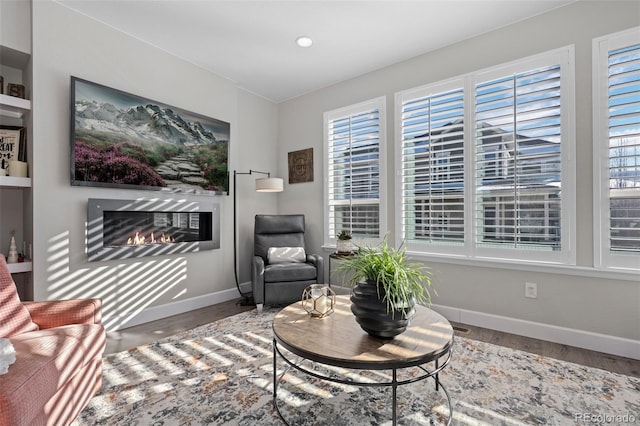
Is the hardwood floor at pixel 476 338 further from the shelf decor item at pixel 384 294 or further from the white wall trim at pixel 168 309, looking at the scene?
the shelf decor item at pixel 384 294

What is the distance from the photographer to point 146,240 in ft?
10.1

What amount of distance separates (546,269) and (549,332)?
0.53m

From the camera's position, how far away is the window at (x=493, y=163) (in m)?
2.53

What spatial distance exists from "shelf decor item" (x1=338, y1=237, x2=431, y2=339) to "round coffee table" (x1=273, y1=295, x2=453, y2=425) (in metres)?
0.08

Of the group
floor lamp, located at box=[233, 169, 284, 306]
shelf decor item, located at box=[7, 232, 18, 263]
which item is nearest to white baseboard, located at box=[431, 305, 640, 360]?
floor lamp, located at box=[233, 169, 284, 306]

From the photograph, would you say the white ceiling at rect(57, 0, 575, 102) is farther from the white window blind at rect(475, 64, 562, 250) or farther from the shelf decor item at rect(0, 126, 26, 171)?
the shelf decor item at rect(0, 126, 26, 171)

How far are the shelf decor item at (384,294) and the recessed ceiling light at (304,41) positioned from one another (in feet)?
8.00

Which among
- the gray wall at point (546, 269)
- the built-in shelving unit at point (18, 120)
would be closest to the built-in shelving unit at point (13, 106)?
the built-in shelving unit at point (18, 120)

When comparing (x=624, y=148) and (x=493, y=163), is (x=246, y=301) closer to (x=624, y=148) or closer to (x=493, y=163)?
(x=493, y=163)

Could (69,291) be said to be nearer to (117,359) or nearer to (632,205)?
(117,359)

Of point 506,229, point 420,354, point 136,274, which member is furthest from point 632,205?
point 136,274

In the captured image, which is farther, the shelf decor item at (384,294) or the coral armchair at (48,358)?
the shelf decor item at (384,294)

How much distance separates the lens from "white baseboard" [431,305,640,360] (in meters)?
2.24

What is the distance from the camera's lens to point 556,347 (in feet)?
7.90
